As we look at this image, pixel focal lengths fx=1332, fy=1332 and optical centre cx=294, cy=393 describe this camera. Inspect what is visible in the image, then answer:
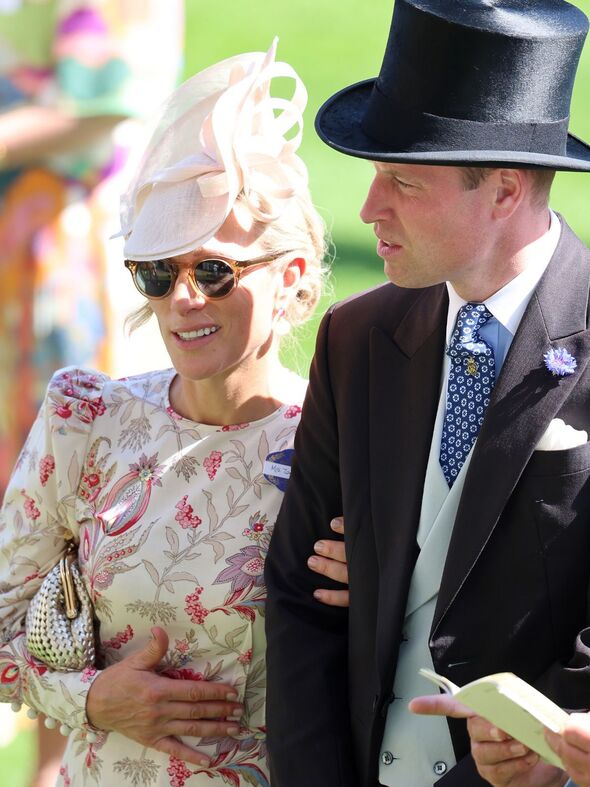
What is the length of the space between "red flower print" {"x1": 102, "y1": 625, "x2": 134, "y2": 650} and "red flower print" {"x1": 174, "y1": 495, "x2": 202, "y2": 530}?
25 centimetres

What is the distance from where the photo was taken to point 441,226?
250 cm

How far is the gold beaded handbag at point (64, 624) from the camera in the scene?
2.88 m

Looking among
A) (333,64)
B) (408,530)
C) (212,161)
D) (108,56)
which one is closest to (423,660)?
(408,530)

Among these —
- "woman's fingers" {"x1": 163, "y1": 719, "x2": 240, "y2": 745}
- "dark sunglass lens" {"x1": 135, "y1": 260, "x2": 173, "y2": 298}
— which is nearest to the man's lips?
"dark sunglass lens" {"x1": 135, "y1": 260, "x2": 173, "y2": 298}

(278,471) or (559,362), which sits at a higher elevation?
(559,362)

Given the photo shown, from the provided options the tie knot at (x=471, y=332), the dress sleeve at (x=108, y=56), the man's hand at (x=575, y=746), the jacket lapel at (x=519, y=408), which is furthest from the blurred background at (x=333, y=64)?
the man's hand at (x=575, y=746)

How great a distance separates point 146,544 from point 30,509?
31cm

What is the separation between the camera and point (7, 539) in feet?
9.86

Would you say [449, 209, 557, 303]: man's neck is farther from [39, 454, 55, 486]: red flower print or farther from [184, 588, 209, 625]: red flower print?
[39, 454, 55, 486]: red flower print

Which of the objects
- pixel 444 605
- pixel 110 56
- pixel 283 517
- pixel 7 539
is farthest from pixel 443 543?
pixel 110 56

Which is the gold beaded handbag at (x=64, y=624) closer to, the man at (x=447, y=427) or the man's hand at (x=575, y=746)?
the man at (x=447, y=427)

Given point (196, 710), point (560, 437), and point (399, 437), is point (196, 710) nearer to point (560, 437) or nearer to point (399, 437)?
point (399, 437)

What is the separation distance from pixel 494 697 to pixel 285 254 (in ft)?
4.31

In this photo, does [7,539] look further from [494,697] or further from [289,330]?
[494,697]
